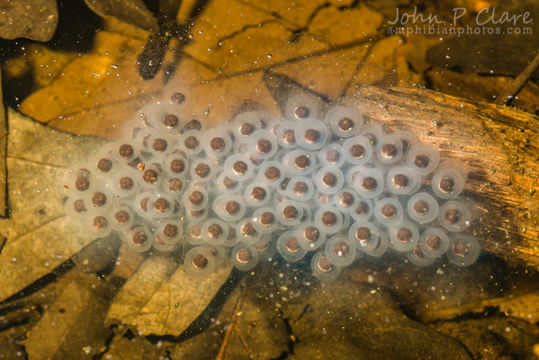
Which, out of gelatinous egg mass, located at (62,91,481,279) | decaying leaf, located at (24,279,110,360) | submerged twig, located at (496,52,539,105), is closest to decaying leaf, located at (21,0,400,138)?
gelatinous egg mass, located at (62,91,481,279)

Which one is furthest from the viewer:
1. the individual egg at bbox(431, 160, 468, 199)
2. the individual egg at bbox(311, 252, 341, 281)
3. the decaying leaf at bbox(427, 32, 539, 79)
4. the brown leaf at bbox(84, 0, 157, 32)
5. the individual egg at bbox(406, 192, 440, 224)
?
the decaying leaf at bbox(427, 32, 539, 79)

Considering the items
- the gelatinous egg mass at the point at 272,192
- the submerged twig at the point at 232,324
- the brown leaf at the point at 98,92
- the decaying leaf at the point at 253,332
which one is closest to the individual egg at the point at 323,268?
the gelatinous egg mass at the point at 272,192

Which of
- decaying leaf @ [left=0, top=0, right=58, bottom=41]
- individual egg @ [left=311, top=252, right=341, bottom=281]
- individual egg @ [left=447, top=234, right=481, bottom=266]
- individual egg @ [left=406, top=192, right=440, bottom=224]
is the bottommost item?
individual egg @ [left=311, top=252, right=341, bottom=281]

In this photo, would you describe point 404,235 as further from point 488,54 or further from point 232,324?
point 488,54

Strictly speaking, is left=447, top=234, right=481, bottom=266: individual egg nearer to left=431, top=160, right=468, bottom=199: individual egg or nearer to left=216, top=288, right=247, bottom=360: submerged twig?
left=431, top=160, right=468, bottom=199: individual egg

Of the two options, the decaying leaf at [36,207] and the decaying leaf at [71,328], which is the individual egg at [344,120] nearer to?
the decaying leaf at [36,207]

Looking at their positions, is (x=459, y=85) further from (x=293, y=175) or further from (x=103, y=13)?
(x=103, y=13)

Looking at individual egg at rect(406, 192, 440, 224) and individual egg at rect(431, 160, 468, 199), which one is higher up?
individual egg at rect(431, 160, 468, 199)

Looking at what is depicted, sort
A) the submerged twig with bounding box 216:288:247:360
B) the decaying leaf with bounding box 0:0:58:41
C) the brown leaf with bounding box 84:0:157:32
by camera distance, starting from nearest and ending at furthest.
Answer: the submerged twig with bounding box 216:288:247:360
the decaying leaf with bounding box 0:0:58:41
the brown leaf with bounding box 84:0:157:32
